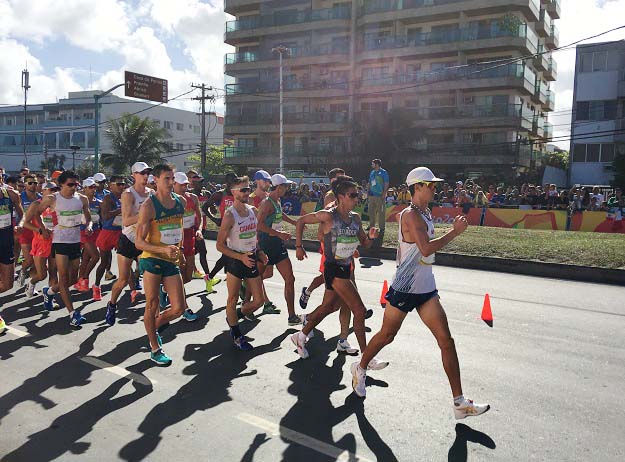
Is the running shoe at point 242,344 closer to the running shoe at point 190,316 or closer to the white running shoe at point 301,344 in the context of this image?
the white running shoe at point 301,344

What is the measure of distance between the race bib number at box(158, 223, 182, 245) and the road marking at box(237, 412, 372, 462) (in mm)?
1993

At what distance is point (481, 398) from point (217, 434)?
217 centimetres

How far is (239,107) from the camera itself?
56.1 metres

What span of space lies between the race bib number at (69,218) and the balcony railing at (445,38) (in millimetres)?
42944

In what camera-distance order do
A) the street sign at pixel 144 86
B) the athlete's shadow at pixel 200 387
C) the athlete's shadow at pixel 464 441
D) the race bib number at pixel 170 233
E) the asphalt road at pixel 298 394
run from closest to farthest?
1. the athlete's shadow at pixel 464 441
2. the asphalt road at pixel 298 394
3. the athlete's shadow at pixel 200 387
4. the race bib number at pixel 170 233
5. the street sign at pixel 144 86

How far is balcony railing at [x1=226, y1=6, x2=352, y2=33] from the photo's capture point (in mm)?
50562

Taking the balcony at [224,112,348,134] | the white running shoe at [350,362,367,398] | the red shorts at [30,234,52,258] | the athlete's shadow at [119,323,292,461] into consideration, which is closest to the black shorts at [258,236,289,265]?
the athlete's shadow at [119,323,292,461]

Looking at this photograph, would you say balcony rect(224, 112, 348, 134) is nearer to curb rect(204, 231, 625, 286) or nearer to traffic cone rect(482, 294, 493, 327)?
curb rect(204, 231, 625, 286)

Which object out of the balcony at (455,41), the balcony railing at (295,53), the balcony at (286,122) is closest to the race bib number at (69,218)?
the balcony at (455,41)

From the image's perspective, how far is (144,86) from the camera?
45250 millimetres

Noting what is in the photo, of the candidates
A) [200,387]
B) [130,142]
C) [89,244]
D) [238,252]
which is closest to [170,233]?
[238,252]

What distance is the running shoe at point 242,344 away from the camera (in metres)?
5.98

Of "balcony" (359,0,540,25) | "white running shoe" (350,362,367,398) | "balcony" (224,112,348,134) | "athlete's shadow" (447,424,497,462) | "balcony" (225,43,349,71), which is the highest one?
"balcony" (359,0,540,25)

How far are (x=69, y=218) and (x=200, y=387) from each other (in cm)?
354
